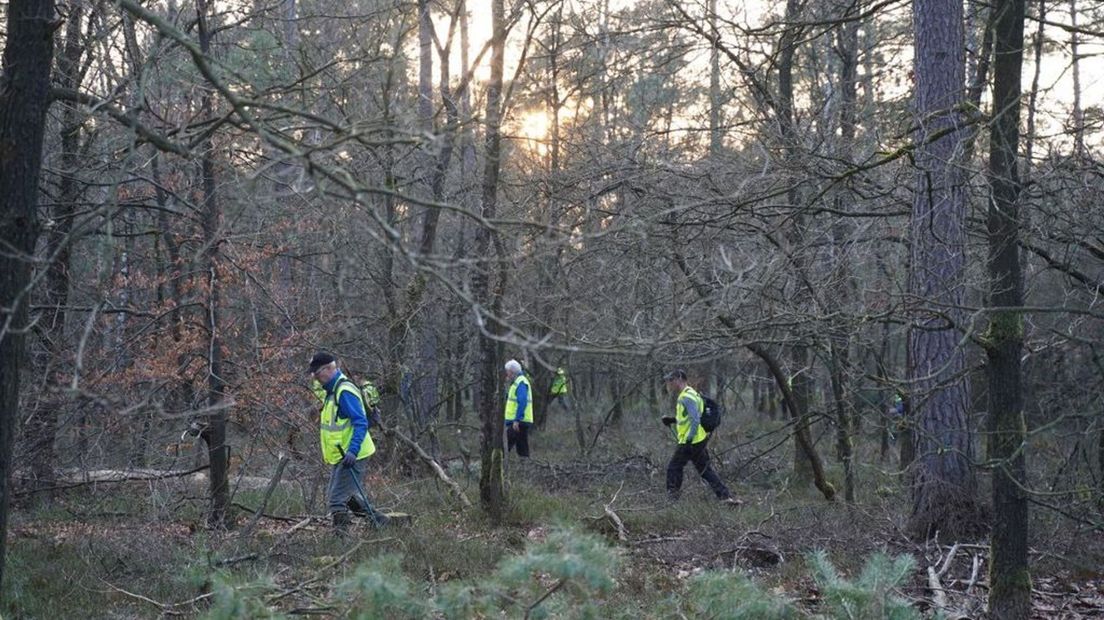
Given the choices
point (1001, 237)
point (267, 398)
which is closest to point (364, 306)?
point (267, 398)

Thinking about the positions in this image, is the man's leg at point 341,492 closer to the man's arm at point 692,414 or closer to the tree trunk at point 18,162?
the tree trunk at point 18,162

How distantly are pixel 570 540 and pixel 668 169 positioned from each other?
557cm

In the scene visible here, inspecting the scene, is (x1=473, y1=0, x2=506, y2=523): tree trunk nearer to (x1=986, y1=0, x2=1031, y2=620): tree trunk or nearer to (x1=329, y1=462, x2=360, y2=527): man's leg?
(x1=329, y1=462, x2=360, y2=527): man's leg

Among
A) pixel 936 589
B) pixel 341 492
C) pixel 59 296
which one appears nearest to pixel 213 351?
pixel 341 492

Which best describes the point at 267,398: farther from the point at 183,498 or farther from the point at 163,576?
the point at 163,576

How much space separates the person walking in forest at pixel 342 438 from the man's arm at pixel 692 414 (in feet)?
15.5

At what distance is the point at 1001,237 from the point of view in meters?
5.69

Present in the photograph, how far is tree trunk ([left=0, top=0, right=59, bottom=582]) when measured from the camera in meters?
5.00

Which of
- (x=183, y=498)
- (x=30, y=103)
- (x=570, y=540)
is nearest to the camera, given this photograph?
(x=570, y=540)

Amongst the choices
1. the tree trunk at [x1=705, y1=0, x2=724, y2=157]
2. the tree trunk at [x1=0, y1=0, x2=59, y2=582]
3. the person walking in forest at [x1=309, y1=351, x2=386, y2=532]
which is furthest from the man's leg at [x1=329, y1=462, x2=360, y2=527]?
the tree trunk at [x1=705, y1=0, x2=724, y2=157]

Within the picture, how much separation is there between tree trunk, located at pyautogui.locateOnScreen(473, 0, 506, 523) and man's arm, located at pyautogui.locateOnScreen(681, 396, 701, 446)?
11.4ft

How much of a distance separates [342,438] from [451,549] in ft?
5.90

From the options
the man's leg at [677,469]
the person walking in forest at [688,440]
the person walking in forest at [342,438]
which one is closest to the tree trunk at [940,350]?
the person walking in forest at [688,440]

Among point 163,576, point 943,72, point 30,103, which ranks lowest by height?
point 163,576
